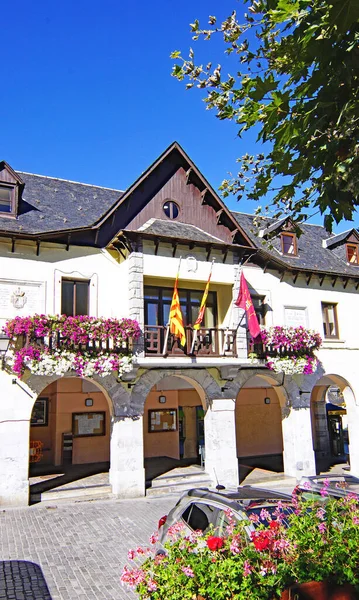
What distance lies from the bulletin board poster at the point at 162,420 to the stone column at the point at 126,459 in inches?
211

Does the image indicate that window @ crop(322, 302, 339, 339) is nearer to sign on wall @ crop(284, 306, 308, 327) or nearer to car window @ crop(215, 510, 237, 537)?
sign on wall @ crop(284, 306, 308, 327)

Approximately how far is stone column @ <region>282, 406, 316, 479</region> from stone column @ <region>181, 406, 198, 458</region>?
4.50 metres

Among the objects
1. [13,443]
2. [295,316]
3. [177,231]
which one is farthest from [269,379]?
[13,443]

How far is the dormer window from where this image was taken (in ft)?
51.9

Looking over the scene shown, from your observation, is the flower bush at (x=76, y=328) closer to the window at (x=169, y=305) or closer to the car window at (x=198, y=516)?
the window at (x=169, y=305)

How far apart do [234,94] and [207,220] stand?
36.9 ft

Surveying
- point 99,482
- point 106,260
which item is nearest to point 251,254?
point 106,260

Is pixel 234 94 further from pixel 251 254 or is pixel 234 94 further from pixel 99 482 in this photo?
pixel 99 482

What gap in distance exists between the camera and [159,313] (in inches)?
671

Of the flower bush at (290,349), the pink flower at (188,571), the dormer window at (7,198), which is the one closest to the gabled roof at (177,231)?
the flower bush at (290,349)

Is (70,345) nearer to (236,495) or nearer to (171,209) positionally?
(171,209)

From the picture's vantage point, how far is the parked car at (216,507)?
Answer: 739 centimetres

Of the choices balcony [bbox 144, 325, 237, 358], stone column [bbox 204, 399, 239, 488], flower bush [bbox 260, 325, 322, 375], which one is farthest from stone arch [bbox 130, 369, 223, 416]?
flower bush [bbox 260, 325, 322, 375]

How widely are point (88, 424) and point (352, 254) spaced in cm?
1514
